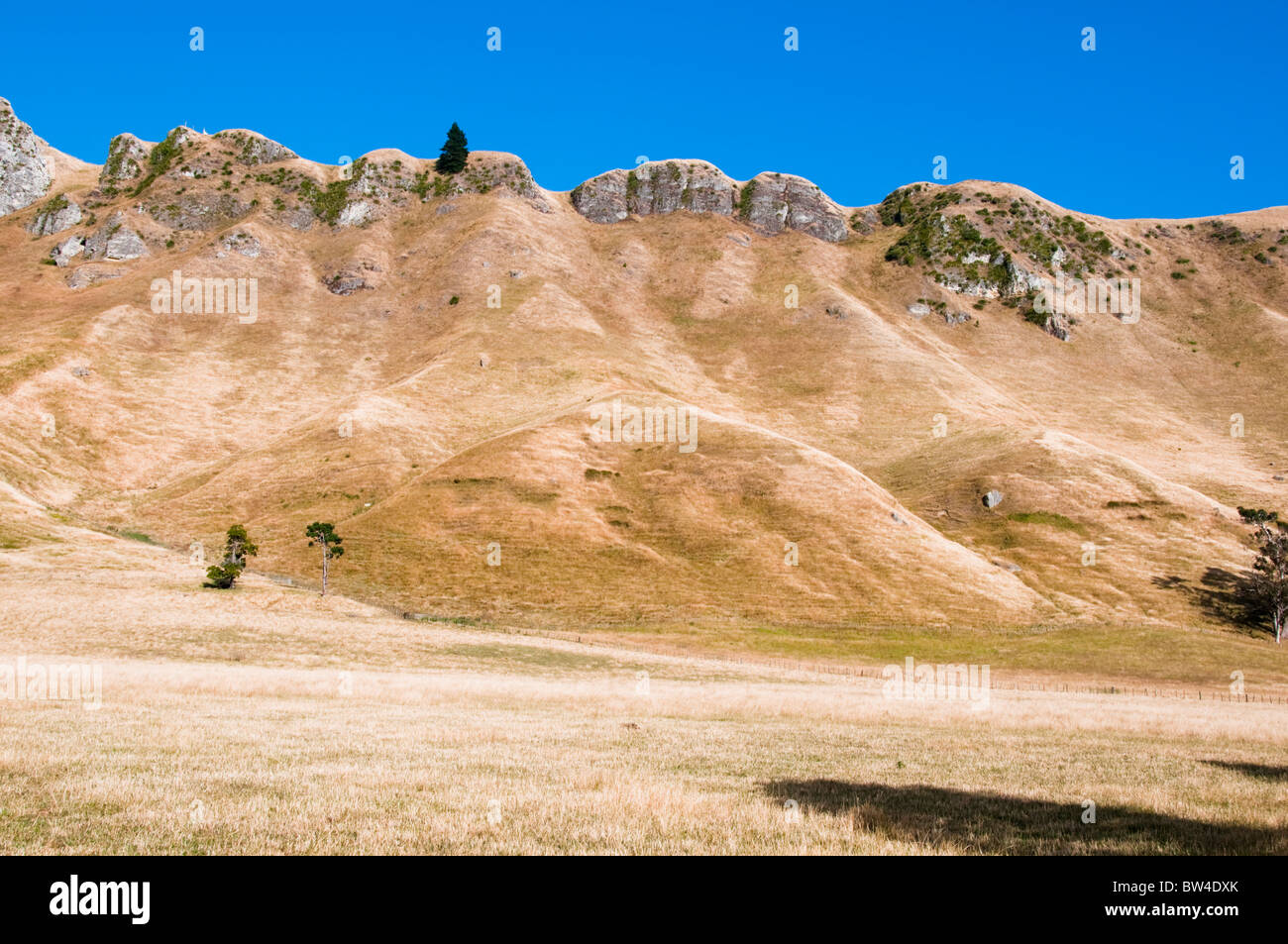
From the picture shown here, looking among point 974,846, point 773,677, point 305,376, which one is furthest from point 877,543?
point 305,376

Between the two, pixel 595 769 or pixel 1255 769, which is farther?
pixel 1255 769

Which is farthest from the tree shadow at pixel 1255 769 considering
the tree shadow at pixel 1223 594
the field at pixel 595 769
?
the tree shadow at pixel 1223 594

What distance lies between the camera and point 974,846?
1115 centimetres

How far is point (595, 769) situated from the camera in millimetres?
16969

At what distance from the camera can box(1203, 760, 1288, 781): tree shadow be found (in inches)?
771

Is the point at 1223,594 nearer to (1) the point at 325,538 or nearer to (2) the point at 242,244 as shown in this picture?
(1) the point at 325,538

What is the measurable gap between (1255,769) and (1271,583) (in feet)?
294

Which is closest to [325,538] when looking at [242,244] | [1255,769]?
[1255,769]

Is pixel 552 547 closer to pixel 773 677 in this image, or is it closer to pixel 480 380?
pixel 773 677
